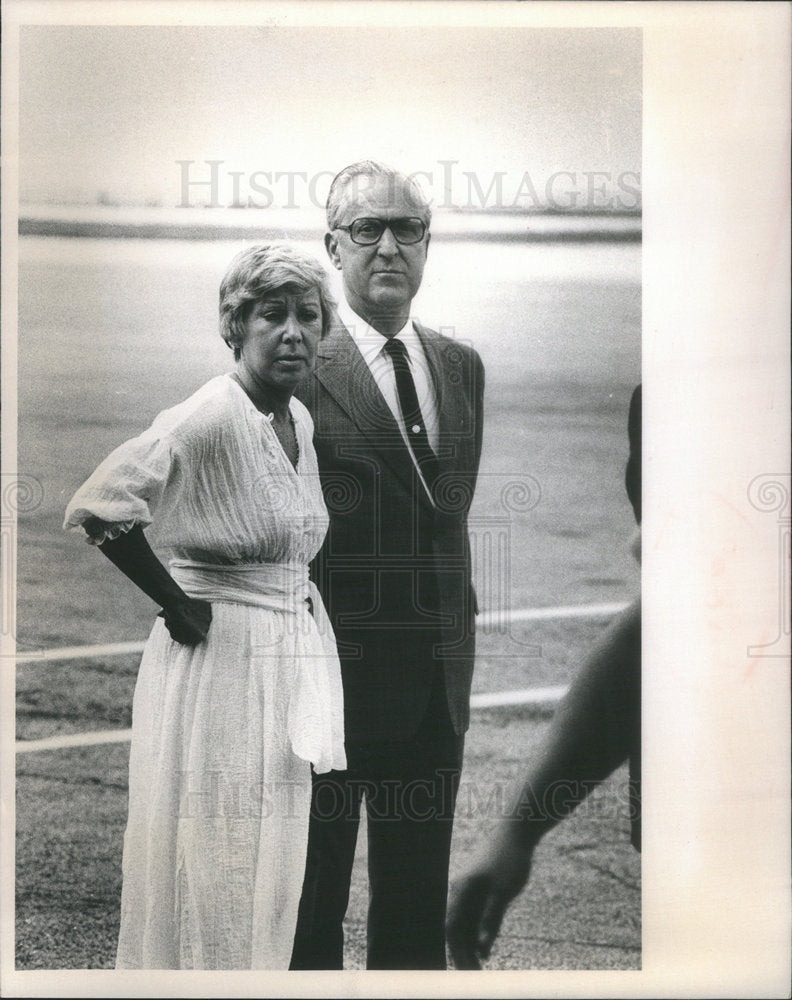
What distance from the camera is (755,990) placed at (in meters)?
4.08

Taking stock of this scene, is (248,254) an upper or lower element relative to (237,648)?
upper

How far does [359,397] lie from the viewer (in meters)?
3.92

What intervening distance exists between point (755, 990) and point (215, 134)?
323 cm

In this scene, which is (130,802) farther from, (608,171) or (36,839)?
(608,171)

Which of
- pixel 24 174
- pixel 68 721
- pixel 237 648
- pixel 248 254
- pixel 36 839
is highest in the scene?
pixel 24 174

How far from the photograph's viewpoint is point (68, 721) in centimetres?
398

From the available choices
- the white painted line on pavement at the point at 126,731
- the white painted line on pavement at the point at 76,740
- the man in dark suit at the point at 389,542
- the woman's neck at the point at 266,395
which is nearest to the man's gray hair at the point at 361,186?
the man in dark suit at the point at 389,542

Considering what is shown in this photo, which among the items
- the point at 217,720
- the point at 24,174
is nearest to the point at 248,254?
the point at 24,174

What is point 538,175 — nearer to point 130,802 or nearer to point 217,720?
point 217,720

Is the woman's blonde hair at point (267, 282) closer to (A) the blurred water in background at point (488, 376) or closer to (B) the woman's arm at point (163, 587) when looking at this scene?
(A) the blurred water in background at point (488, 376)

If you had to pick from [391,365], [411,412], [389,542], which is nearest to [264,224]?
[391,365]

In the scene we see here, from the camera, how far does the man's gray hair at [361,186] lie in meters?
3.92

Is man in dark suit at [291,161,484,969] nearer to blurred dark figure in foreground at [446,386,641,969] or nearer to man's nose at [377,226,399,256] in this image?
man's nose at [377,226,399,256]

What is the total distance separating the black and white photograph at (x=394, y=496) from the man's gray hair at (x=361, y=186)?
1 centimetres
